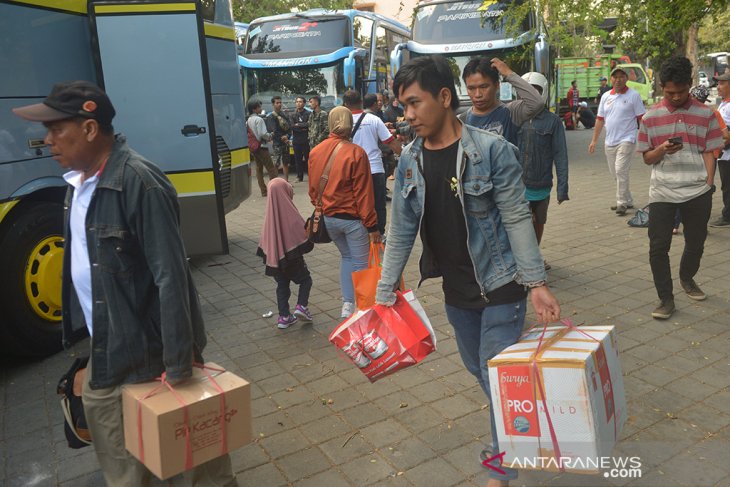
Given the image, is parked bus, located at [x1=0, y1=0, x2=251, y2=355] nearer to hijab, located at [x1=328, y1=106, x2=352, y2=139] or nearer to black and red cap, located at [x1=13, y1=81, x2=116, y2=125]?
hijab, located at [x1=328, y1=106, x2=352, y2=139]

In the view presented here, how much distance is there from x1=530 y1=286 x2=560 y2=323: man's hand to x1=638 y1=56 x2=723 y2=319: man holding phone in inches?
118

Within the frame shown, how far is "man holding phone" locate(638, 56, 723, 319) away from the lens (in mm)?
5178

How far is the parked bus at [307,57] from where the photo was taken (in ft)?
53.6

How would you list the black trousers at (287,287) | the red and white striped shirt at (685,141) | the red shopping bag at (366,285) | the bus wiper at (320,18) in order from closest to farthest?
the red shopping bag at (366,285) → the red and white striped shirt at (685,141) → the black trousers at (287,287) → the bus wiper at (320,18)

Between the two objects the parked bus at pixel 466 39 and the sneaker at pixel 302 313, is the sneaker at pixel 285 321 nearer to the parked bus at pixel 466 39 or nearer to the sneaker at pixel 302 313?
the sneaker at pixel 302 313

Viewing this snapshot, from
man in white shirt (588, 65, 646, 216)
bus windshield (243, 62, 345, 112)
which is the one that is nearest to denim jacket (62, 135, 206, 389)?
man in white shirt (588, 65, 646, 216)

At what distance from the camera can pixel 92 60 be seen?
6.07 m

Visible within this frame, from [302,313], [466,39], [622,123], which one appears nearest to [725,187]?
[622,123]

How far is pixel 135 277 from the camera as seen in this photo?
2.64m

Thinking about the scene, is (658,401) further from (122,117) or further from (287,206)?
(122,117)

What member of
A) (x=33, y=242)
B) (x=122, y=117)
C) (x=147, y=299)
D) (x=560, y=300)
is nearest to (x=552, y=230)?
(x=560, y=300)

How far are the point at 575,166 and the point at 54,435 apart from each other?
45.1 ft

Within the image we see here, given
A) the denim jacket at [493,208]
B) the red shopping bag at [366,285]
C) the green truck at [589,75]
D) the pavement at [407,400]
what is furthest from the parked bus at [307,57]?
the green truck at [589,75]

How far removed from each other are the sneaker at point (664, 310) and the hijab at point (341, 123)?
2.79 metres
